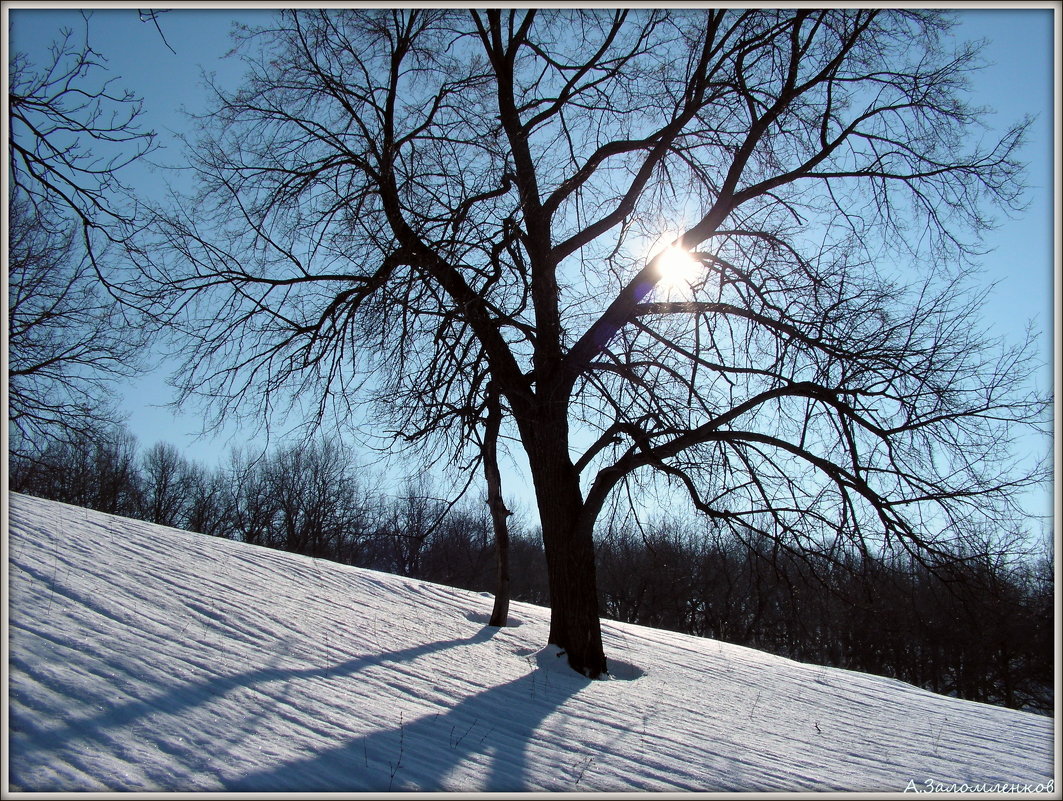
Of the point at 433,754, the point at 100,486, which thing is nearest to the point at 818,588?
the point at 433,754

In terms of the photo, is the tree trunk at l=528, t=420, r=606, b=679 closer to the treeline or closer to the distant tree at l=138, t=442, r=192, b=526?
the treeline

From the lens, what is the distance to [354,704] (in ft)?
16.6

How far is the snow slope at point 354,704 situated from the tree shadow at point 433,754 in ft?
0.06

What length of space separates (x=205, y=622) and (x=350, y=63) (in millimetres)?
6978

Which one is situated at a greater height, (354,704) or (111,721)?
(111,721)

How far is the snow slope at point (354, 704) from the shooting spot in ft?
12.3

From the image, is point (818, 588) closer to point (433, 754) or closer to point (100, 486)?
point (433, 754)

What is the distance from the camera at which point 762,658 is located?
38.6 feet

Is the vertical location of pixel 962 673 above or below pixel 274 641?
below

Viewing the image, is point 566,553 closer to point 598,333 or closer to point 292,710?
point 598,333

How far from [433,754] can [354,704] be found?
0.96 m

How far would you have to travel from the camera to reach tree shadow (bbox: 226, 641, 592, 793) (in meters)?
3.71

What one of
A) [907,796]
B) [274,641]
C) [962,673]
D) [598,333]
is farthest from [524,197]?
[962,673]

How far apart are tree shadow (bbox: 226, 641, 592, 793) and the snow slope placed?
17 millimetres
